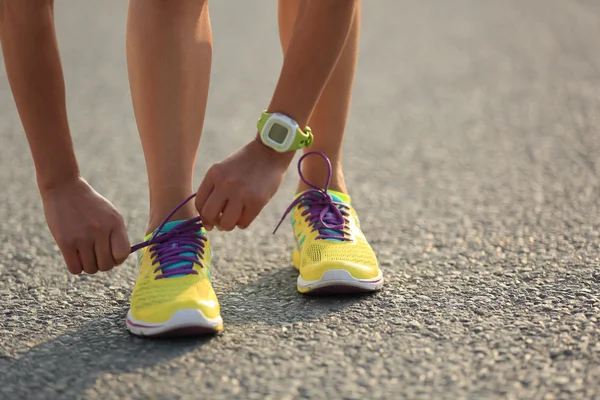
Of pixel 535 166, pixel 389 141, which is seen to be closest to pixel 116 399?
pixel 535 166

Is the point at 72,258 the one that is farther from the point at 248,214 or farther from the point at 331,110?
the point at 331,110

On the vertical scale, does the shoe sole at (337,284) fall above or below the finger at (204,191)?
below

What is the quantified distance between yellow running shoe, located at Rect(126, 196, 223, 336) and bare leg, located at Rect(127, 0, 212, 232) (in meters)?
0.05

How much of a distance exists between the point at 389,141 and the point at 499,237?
1229mm

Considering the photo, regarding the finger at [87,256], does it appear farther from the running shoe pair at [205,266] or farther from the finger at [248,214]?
the finger at [248,214]

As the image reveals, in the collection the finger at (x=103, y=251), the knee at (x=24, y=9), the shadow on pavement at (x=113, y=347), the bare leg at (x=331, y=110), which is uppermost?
the knee at (x=24, y=9)

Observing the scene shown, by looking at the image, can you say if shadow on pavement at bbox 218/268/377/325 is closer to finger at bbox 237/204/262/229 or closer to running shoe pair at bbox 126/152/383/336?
running shoe pair at bbox 126/152/383/336

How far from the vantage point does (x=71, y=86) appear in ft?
13.9

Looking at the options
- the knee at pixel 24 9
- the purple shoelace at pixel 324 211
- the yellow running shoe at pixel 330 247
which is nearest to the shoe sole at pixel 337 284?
the yellow running shoe at pixel 330 247

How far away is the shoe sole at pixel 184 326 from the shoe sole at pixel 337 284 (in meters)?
0.28

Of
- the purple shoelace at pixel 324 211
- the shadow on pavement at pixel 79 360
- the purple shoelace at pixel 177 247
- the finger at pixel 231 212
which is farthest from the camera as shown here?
the purple shoelace at pixel 324 211

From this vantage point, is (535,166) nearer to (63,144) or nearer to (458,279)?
(458,279)

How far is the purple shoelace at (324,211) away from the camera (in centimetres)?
181

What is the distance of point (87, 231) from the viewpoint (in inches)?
58.6
